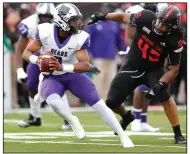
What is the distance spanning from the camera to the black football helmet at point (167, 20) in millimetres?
8078

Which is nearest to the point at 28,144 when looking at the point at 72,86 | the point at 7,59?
the point at 72,86

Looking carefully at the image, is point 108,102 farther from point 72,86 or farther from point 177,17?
point 177,17

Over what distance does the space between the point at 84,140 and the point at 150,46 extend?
1.37m

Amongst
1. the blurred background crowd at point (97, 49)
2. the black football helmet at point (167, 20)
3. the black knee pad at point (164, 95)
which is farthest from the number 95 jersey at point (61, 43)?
the blurred background crowd at point (97, 49)

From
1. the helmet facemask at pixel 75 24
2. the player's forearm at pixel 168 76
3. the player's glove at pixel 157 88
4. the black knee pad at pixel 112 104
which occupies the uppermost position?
the helmet facemask at pixel 75 24

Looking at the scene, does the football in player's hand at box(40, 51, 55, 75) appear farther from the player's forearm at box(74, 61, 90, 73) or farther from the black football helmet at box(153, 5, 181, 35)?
the black football helmet at box(153, 5, 181, 35)

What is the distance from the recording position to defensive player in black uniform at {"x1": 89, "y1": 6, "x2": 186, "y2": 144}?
323 inches

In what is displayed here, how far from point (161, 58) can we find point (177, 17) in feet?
2.12

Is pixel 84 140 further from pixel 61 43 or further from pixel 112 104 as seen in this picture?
pixel 61 43

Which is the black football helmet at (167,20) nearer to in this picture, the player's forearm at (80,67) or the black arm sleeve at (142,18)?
the black arm sleeve at (142,18)

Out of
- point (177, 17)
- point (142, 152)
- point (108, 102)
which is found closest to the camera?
point (142, 152)

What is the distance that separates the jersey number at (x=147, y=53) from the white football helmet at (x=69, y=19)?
2.75ft

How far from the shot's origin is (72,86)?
8.15 m

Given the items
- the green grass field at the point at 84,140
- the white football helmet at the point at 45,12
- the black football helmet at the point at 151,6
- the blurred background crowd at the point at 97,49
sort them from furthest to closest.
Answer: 1. the blurred background crowd at the point at 97,49
2. the white football helmet at the point at 45,12
3. the black football helmet at the point at 151,6
4. the green grass field at the point at 84,140
